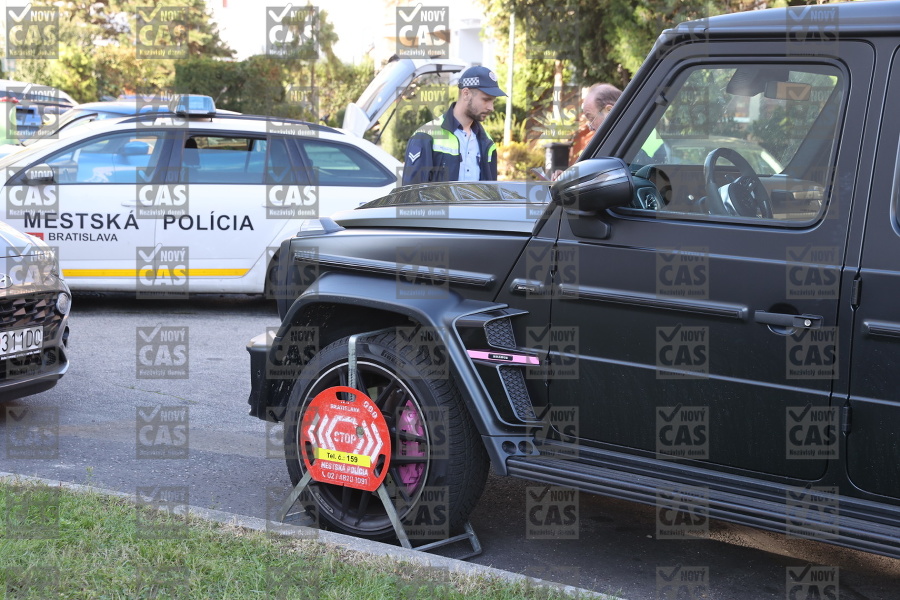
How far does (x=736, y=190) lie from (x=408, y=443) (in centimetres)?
153

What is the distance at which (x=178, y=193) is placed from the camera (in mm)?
8828

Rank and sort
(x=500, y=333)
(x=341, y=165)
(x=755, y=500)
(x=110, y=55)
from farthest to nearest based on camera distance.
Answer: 1. (x=110, y=55)
2. (x=341, y=165)
3. (x=500, y=333)
4. (x=755, y=500)

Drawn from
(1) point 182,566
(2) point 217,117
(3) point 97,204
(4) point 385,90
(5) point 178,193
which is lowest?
(1) point 182,566

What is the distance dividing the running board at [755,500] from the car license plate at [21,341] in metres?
3.05

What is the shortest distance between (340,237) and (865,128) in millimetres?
2013

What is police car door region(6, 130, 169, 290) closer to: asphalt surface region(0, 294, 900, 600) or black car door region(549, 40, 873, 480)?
asphalt surface region(0, 294, 900, 600)

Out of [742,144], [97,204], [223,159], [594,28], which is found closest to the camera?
[742,144]

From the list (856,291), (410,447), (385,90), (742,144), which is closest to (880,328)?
(856,291)

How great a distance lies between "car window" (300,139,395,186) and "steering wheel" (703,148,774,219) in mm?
6152

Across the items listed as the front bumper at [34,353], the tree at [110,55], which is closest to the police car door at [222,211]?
the front bumper at [34,353]

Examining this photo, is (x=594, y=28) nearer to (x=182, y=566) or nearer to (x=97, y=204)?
(x=97, y=204)

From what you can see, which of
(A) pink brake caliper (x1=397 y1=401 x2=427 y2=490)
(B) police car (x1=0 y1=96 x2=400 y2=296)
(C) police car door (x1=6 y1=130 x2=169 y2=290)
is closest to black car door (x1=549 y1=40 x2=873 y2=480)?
(A) pink brake caliper (x1=397 y1=401 x2=427 y2=490)

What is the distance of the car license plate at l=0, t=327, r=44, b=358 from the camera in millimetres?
5227

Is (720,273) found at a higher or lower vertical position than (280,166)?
lower
